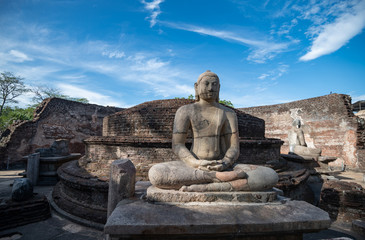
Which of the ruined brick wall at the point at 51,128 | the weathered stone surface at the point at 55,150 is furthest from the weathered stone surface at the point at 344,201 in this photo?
the ruined brick wall at the point at 51,128

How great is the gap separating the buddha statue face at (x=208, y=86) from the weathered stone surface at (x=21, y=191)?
4.69 m

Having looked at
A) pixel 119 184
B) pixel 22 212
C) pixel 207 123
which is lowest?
pixel 22 212

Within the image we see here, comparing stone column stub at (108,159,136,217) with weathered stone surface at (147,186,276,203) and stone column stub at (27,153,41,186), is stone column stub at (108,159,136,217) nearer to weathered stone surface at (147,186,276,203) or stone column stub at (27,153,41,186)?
weathered stone surface at (147,186,276,203)

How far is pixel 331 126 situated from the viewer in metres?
13.2

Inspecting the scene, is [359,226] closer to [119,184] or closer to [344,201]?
[344,201]

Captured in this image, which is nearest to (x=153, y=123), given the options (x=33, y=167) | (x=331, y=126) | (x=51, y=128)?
(x=33, y=167)

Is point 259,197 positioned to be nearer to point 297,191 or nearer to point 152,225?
point 152,225

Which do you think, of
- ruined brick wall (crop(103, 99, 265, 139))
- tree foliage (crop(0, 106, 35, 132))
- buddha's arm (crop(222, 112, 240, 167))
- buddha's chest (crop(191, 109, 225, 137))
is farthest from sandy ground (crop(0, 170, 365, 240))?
tree foliage (crop(0, 106, 35, 132))

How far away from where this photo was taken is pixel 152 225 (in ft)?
5.58

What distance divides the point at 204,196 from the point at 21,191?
461 centimetres

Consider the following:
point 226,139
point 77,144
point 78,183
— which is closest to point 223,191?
point 226,139

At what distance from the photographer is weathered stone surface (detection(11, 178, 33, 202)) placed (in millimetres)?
4312

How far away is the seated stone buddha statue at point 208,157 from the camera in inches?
88.8

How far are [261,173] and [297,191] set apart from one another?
11.5 feet
